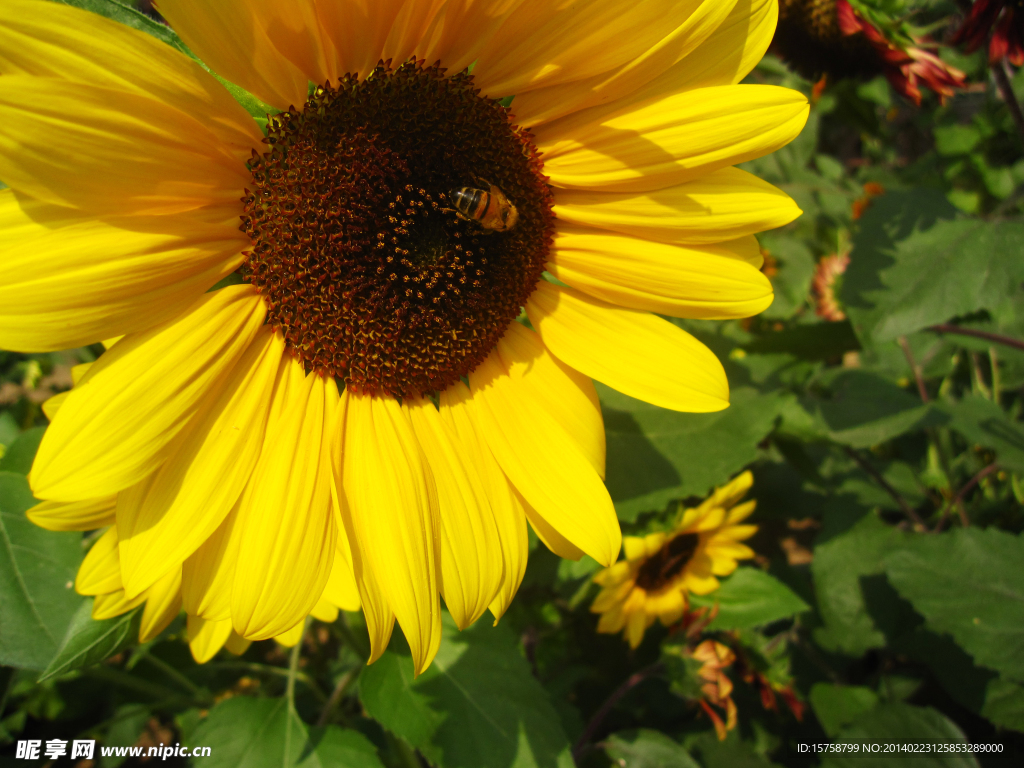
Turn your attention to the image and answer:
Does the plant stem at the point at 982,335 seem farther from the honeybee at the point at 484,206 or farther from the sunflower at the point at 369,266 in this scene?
the honeybee at the point at 484,206

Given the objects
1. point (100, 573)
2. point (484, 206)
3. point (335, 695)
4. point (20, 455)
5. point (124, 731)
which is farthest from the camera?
point (124, 731)

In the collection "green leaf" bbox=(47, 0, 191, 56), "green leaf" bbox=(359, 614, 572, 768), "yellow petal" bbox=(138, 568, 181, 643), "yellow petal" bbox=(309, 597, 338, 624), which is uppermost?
"green leaf" bbox=(47, 0, 191, 56)

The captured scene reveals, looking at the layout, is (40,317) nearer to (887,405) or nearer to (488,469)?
(488,469)

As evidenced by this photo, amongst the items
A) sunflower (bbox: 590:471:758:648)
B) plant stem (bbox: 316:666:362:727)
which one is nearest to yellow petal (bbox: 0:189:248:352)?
plant stem (bbox: 316:666:362:727)

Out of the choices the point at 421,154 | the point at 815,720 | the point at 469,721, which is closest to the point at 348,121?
the point at 421,154

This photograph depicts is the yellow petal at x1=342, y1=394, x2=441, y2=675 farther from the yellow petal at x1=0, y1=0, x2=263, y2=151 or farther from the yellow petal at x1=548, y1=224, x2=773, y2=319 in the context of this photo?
the yellow petal at x1=0, y1=0, x2=263, y2=151

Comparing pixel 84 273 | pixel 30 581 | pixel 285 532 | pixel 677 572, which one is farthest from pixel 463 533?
pixel 677 572

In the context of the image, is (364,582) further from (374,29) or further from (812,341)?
(812,341)
